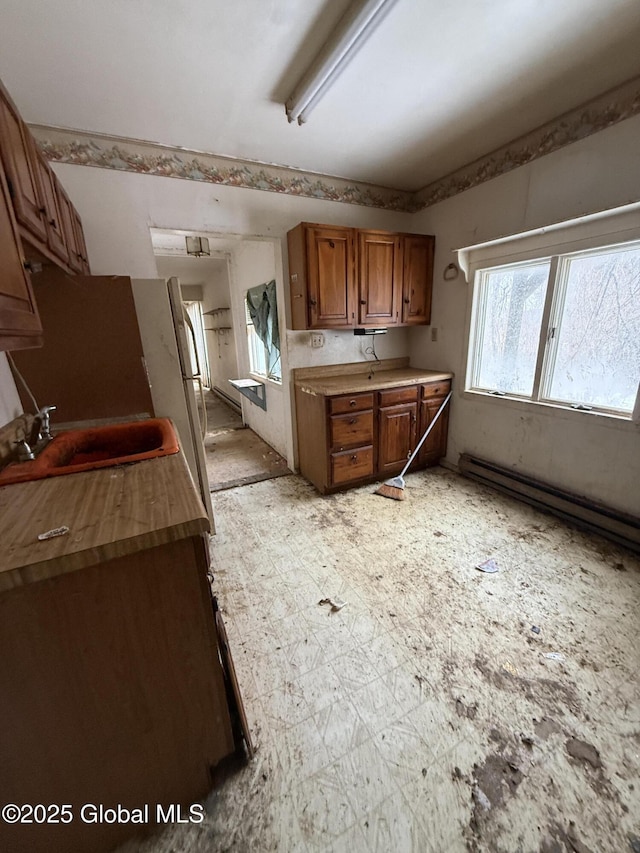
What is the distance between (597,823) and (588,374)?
7.35ft

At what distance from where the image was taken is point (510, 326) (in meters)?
2.65

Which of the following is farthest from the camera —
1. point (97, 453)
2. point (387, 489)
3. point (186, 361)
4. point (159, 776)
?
point (387, 489)

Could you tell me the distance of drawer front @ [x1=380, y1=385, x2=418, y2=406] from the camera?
2.83 meters

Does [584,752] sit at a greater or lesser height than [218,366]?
lesser

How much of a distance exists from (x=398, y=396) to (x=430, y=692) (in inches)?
82.2

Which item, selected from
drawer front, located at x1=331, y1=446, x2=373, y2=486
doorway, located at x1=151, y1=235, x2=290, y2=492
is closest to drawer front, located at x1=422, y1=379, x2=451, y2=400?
drawer front, located at x1=331, y1=446, x2=373, y2=486

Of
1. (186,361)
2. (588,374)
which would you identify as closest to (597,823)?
(588,374)

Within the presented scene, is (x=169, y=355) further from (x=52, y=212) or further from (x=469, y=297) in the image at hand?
(x=469, y=297)

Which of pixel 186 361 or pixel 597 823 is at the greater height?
pixel 186 361

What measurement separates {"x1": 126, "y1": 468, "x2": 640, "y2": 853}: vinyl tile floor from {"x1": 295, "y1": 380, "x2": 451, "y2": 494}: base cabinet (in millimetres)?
653

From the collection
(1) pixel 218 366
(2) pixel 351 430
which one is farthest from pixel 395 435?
(1) pixel 218 366

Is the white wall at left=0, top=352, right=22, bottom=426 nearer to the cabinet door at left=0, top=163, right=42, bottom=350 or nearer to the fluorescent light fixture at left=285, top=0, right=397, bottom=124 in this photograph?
the cabinet door at left=0, top=163, right=42, bottom=350

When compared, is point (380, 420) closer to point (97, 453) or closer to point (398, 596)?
point (398, 596)

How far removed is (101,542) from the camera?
71 cm
